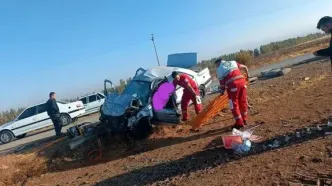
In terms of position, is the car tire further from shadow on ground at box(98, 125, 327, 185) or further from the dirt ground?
shadow on ground at box(98, 125, 327, 185)

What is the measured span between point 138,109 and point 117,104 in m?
0.85

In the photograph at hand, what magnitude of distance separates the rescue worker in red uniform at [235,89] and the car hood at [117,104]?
8.72 feet

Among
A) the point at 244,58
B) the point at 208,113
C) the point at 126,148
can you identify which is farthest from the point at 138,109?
the point at 244,58

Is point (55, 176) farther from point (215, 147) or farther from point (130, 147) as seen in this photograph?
point (215, 147)

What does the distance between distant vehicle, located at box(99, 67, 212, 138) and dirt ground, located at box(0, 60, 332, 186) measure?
0.40 m

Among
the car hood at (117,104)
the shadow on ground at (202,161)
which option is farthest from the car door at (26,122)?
the shadow on ground at (202,161)

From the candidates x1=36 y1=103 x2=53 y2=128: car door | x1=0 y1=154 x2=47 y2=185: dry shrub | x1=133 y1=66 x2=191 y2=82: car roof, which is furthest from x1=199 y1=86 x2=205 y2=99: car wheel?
x1=36 y1=103 x2=53 y2=128: car door

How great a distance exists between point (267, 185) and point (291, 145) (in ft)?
4.78

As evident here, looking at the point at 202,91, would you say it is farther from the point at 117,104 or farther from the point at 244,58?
the point at 244,58

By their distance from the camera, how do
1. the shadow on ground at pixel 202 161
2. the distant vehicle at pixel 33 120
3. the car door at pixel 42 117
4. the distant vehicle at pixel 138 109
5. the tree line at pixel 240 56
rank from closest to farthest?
the shadow on ground at pixel 202 161, the distant vehicle at pixel 138 109, the distant vehicle at pixel 33 120, the car door at pixel 42 117, the tree line at pixel 240 56

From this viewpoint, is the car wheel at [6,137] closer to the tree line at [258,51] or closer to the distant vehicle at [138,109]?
the distant vehicle at [138,109]

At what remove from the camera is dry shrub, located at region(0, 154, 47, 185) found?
8.88m

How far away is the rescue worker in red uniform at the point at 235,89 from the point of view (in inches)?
317

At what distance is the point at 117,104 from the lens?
9.98m
